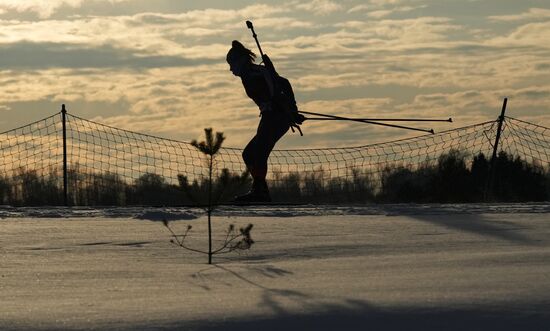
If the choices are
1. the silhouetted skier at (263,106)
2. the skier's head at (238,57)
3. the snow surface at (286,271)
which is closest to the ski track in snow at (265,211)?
the snow surface at (286,271)

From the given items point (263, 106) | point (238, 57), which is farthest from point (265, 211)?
point (238, 57)

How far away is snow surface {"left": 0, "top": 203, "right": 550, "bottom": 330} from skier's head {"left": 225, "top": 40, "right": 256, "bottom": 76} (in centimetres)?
231

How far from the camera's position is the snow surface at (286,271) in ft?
16.3

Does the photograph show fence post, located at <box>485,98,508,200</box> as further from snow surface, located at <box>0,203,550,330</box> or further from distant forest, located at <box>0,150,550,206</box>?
snow surface, located at <box>0,203,550,330</box>

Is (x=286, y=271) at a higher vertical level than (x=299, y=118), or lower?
lower

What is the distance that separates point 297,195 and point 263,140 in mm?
5107

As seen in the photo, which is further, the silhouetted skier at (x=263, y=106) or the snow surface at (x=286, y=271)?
the silhouetted skier at (x=263, y=106)

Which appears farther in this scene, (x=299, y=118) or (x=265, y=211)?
(x=299, y=118)

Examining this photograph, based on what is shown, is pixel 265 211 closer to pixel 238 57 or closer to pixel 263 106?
pixel 263 106

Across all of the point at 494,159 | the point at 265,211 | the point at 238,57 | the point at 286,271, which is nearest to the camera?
the point at 286,271

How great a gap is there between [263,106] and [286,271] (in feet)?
22.0

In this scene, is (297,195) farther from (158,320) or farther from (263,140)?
(158,320)

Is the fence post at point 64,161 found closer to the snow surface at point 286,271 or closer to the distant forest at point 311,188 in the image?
the distant forest at point 311,188

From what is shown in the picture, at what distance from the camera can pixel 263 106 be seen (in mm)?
13523
